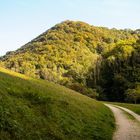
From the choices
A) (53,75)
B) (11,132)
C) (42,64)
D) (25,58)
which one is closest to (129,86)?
(53,75)

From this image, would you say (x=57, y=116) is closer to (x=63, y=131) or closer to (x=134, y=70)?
(x=63, y=131)

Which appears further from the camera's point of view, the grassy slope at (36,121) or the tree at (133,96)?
the tree at (133,96)

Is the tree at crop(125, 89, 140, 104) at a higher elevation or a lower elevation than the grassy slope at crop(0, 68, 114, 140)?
lower

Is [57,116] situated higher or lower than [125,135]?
higher

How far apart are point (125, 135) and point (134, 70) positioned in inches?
4134

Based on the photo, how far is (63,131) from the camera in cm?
2019

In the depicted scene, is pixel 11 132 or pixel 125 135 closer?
pixel 11 132

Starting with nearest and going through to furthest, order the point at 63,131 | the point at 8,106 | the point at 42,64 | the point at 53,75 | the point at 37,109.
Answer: the point at 8,106
the point at 63,131
the point at 37,109
the point at 53,75
the point at 42,64

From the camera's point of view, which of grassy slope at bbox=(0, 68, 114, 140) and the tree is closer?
grassy slope at bbox=(0, 68, 114, 140)

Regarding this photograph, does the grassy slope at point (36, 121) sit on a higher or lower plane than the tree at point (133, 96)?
higher

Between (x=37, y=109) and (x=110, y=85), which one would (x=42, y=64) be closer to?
(x=110, y=85)

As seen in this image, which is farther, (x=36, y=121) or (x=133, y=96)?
(x=133, y=96)

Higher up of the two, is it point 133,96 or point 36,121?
point 36,121

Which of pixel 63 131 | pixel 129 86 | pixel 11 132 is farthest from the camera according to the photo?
pixel 129 86
